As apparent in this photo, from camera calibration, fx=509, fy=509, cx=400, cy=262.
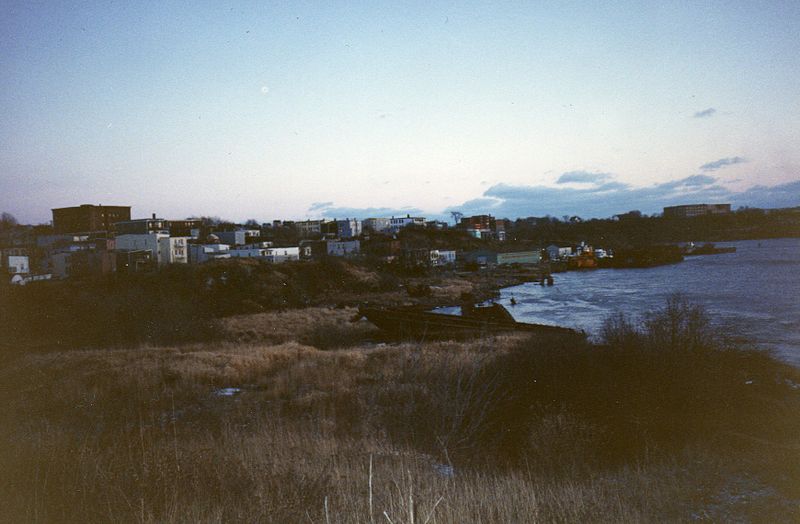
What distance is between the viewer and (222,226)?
370 ft

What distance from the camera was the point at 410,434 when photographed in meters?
12.3

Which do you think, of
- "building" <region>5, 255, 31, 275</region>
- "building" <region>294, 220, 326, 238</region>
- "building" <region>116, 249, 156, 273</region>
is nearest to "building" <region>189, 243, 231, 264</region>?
"building" <region>116, 249, 156, 273</region>

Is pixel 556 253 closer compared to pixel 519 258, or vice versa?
pixel 519 258

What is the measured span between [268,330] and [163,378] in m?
22.0

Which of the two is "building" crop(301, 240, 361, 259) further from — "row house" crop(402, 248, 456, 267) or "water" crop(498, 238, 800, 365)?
"water" crop(498, 238, 800, 365)

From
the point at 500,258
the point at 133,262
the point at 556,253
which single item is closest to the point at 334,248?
the point at 500,258

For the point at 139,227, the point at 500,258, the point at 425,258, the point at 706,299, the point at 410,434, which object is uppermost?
the point at 139,227

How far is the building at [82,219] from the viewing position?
8019cm

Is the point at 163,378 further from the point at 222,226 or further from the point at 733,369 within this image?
the point at 222,226

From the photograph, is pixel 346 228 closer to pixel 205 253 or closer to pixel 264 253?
pixel 264 253

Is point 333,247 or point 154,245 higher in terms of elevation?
point 154,245

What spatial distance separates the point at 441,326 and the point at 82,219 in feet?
232

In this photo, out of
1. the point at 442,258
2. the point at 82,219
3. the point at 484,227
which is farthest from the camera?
the point at 484,227

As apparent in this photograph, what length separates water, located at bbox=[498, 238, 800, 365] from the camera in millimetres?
33312
